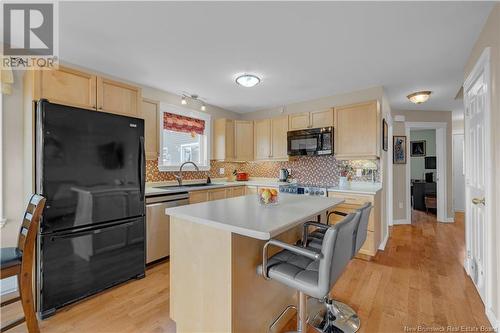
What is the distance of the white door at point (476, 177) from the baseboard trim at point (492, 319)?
0.26m

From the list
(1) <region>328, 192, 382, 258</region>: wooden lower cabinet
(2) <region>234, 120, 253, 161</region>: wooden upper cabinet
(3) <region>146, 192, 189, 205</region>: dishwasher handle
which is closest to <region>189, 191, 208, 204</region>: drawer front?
(3) <region>146, 192, 189, 205</region>: dishwasher handle

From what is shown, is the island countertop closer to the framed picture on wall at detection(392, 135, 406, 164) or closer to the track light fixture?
the track light fixture

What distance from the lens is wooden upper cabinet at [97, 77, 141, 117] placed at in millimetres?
2479

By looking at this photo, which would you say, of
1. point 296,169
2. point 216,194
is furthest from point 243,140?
point 216,194

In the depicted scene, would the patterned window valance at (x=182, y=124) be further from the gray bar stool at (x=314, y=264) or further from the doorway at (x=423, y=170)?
the doorway at (x=423, y=170)

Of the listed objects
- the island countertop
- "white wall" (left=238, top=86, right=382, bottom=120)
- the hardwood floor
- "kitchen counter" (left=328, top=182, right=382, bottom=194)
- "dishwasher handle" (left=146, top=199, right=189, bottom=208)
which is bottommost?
the hardwood floor

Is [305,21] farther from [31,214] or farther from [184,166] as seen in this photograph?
[184,166]

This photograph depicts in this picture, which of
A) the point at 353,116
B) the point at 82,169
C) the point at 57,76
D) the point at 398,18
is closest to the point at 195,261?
the point at 82,169

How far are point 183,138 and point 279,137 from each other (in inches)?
67.6

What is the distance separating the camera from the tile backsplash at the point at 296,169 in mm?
3632

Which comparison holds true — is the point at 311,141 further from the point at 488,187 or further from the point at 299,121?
the point at 488,187

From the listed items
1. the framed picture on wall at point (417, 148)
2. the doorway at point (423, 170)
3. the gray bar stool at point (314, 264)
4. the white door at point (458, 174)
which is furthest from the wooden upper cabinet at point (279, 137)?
the white door at point (458, 174)

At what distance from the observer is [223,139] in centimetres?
439

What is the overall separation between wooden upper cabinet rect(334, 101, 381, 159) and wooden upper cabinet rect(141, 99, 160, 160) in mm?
2707
